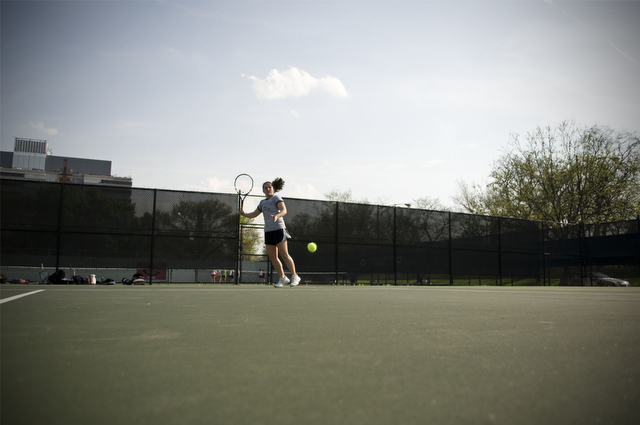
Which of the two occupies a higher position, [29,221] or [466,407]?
[29,221]

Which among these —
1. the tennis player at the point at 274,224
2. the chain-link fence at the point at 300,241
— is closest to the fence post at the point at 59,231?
the chain-link fence at the point at 300,241

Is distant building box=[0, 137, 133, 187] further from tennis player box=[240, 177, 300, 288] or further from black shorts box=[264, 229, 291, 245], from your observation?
black shorts box=[264, 229, 291, 245]

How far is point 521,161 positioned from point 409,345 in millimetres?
28185

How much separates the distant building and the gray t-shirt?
90049 mm

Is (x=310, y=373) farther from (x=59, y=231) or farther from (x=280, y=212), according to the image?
(x=59, y=231)

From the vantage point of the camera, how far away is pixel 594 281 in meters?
17.5

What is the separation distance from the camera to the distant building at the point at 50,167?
3524 inches

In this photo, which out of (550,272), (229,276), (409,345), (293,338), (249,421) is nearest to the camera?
(249,421)

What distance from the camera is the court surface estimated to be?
96cm

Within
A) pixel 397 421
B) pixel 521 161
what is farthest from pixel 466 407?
pixel 521 161

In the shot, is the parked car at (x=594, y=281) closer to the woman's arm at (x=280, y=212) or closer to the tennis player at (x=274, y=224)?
the tennis player at (x=274, y=224)

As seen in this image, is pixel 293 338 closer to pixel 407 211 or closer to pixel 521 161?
pixel 407 211

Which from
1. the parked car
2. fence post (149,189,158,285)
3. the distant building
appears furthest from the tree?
the distant building

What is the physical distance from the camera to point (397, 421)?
0.91 meters
